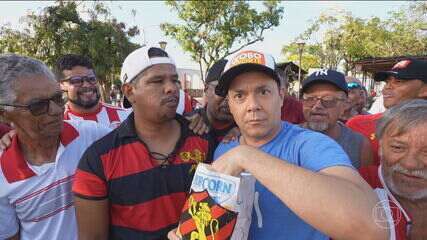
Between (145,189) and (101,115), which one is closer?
(145,189)

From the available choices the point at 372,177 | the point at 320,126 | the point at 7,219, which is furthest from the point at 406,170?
the point at 7,219

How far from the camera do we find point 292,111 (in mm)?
4430

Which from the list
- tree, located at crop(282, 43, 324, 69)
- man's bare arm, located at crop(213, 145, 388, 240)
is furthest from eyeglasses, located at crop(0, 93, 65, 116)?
tree, located at crop(282, 43, 324, 69)

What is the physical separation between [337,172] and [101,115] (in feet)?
11.9

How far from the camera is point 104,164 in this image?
2242 millimetres

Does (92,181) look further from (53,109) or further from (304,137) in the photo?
(304,137)

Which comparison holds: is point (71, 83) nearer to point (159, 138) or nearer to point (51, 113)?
point (51, 113)

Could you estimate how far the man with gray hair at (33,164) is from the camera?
2.54 meters

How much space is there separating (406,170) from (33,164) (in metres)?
2.14

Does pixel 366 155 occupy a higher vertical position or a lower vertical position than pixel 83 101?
lower

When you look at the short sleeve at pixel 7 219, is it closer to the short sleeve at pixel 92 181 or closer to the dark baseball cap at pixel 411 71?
the short sleeve at pixel 92 181

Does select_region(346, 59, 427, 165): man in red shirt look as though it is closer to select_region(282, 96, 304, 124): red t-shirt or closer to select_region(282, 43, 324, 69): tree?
select_region(282, 96, 304, 124): red t-shirt

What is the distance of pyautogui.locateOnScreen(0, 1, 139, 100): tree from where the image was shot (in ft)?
62.8

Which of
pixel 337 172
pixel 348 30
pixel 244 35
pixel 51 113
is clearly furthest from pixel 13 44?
pixel 348 30
